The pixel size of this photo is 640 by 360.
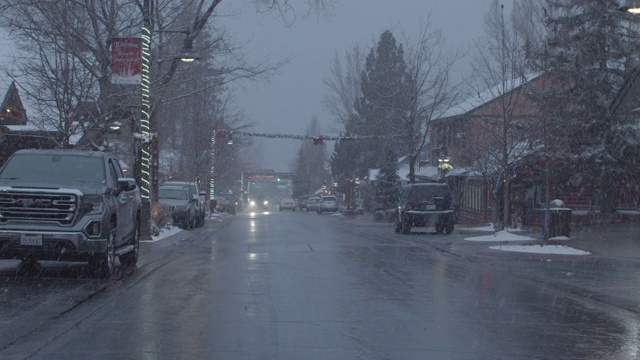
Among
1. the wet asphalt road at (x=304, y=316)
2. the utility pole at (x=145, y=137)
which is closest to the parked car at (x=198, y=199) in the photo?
the utility pole at (x=145, y=137)

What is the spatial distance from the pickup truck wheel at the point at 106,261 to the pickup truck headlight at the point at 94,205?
49 cm

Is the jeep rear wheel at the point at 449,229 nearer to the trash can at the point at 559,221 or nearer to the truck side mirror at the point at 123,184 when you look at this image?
the trash can at the point at 559,221

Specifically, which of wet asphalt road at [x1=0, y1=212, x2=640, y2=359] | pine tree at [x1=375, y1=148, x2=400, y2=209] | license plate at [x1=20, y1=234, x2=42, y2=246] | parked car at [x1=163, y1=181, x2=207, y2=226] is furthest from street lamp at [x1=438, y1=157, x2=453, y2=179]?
license plate at [x1=20, y1=234, x2=42, y2=246]

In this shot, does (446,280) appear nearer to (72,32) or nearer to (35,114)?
(72,32)

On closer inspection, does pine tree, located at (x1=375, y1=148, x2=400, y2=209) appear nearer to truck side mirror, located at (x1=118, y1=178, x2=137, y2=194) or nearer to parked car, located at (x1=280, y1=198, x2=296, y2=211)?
parked car, located at (x1=280, y1=198, x2=296, y2=211)

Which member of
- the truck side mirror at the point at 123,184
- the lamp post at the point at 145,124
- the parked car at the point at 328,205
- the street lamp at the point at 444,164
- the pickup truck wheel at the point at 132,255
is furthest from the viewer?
the parked car at the point at 328,205

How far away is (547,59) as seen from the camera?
31.8m

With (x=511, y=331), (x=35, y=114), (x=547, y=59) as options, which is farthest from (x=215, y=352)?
(x=547, y=59)

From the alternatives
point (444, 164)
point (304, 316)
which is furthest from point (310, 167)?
point (304, 316)

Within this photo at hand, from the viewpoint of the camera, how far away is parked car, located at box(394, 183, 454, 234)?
30.5m

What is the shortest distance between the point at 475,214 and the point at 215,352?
37505mm

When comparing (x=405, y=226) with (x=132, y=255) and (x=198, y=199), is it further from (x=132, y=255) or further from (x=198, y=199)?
(x=132, y=255)

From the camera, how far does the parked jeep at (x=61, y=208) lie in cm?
1290

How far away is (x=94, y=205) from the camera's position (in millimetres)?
13484
